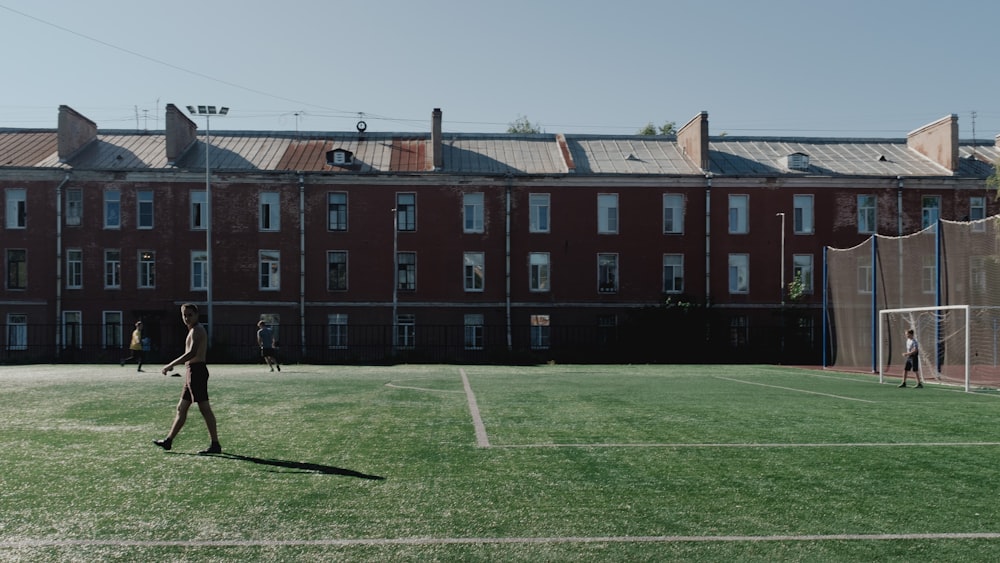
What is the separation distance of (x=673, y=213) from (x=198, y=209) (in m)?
26.1

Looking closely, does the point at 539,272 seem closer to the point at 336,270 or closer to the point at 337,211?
the point at 336,270

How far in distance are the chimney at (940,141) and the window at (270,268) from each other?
38145 millimetres

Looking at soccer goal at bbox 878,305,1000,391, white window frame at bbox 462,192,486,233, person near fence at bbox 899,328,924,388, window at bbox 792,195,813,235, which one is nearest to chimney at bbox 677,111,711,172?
window at bbox 792,195,813,235

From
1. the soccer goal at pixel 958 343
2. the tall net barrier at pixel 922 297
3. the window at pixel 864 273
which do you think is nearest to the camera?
the soccer goal at pixel 958 343

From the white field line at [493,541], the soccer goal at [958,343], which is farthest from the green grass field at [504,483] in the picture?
the soccer goal at [958,343]

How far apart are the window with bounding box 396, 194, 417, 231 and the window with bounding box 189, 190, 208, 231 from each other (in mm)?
10420

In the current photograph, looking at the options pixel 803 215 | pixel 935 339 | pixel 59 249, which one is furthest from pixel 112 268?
pixel 935 339

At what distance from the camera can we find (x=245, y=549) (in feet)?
21.4

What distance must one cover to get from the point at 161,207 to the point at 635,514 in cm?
4228

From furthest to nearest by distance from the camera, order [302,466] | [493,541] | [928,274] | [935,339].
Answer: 1. [928,274]
2. [935,339]
3. [302,466]
4. [493,541]

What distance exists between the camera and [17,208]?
145 ft

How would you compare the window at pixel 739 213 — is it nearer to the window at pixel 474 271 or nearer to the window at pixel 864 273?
the window at pixel 864 273

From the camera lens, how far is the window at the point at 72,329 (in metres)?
43.2

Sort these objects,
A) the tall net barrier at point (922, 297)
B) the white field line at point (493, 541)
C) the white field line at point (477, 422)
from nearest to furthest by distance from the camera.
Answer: the white field line at point (493, 541) < the white field line at point (477, 422) < the tall net barrier at point (922, 297)
